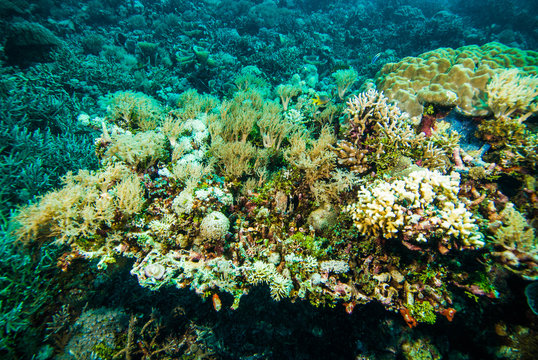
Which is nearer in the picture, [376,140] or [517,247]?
[517,247]

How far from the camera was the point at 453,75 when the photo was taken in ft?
17.1

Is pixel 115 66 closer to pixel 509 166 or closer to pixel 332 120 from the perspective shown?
pixel 332 120

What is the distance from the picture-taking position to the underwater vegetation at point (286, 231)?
113 inches

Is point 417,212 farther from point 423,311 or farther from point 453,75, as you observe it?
point 453,75

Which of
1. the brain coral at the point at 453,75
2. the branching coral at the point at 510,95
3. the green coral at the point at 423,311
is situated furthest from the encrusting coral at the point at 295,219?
the brain coral at the point at 453,75

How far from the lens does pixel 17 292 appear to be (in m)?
3.33

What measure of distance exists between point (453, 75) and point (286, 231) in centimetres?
601

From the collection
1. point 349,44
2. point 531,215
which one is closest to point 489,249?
point 531,215

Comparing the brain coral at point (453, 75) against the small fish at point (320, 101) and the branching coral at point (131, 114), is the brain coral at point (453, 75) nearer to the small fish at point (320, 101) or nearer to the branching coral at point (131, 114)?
the small fish at point (320, 101)

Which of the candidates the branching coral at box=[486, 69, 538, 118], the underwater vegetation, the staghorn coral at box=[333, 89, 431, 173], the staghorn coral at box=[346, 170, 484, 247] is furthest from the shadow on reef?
the branching coral at box=[486, 69, 538, 118]

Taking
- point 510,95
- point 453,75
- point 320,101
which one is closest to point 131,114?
point 320,101

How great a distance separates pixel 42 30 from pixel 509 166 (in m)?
16.0

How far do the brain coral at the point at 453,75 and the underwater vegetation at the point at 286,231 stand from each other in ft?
0.19

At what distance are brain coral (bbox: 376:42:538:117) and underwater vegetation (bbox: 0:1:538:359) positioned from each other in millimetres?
57
